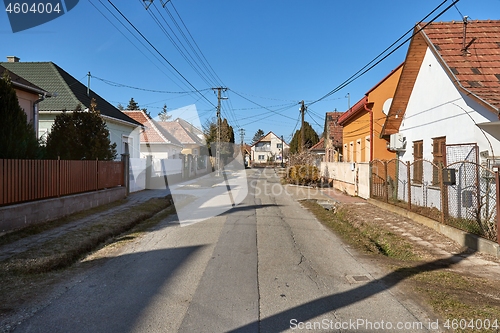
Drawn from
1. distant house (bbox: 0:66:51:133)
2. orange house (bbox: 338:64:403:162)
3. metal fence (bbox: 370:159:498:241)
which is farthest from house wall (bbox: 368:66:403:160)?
distant house (bbox: 0:66:51:133)

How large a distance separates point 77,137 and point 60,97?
27.2ft

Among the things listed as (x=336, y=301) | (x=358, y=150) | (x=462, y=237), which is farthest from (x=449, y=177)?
(x=358, y=150)

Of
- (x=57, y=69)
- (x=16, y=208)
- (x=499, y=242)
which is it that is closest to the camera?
(x=499, y=242)

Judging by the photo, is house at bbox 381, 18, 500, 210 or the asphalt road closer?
the asphalt road

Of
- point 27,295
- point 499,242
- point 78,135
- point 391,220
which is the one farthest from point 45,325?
point 78,135

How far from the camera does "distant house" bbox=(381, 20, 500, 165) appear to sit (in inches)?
331

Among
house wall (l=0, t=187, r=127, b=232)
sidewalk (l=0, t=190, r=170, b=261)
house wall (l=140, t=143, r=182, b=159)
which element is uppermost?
house wall (l=140, t=143, r=182, b=159)

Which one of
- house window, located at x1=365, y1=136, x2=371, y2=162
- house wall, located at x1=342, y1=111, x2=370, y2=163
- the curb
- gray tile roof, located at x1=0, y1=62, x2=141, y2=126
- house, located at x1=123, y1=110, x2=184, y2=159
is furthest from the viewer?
house, located at x1=123, y1=110, x2=184, y2=159

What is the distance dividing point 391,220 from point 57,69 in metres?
20.3

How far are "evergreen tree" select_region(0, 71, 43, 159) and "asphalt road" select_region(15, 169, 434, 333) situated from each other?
433 cm

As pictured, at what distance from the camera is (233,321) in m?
3.86

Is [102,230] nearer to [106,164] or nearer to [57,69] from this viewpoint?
[106,164]

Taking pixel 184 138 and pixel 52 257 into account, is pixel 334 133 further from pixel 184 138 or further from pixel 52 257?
pixel 52 257

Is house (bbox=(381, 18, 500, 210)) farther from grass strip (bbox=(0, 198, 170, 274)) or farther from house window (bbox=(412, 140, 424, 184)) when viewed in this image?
grass strip (bbox=(0, 198, 170, 274))
